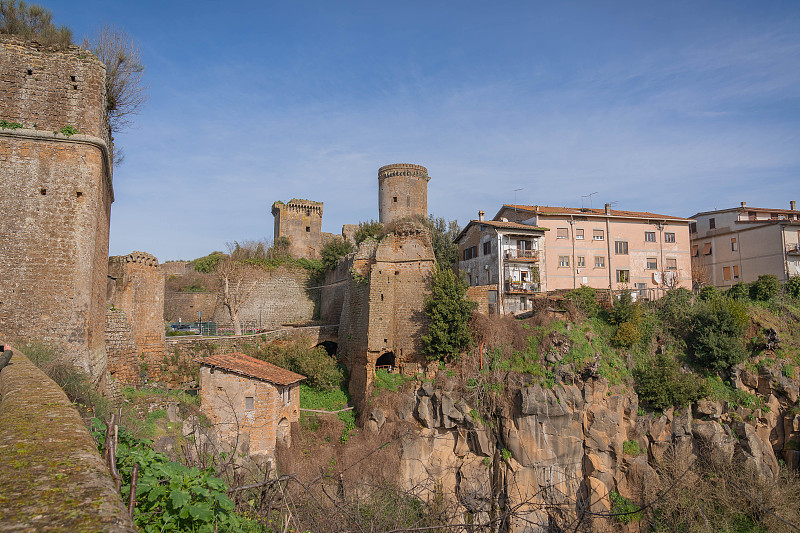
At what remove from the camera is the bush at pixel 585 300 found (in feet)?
87.8

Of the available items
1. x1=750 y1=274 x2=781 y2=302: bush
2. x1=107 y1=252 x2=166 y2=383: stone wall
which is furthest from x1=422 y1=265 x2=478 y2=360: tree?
x1=750 y1=274 x2=781 y2=302: bush

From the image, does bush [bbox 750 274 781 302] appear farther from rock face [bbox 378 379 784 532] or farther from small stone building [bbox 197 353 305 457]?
small stone building [bbox 197 353 305 457]

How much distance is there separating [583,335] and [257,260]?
946 inches

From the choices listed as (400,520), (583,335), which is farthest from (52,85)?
(583,335)

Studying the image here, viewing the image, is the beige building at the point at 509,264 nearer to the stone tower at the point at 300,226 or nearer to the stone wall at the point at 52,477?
the stone tower at the point at 300,226

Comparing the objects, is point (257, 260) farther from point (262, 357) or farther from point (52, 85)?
point (52, 85)

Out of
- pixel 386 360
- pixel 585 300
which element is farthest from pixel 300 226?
pixel 585 300

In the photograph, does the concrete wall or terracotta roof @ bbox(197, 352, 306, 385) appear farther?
terracotta roof @ bbox(197, 352, 306, 385)

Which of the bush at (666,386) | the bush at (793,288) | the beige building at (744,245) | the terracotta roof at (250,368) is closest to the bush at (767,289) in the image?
the bush at (793,288)

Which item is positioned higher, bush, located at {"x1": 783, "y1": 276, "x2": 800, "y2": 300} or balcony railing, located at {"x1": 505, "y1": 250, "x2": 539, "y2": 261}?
balcony railing, located at {"x1": 505, "y1": 250, "x2": 539, "y2": 261}

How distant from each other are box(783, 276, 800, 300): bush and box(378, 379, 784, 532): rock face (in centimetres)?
1084

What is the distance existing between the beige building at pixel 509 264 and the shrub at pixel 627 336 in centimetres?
632

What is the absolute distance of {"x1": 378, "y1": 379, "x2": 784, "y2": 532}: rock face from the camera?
20828 mm

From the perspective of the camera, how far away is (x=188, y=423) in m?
16.7
